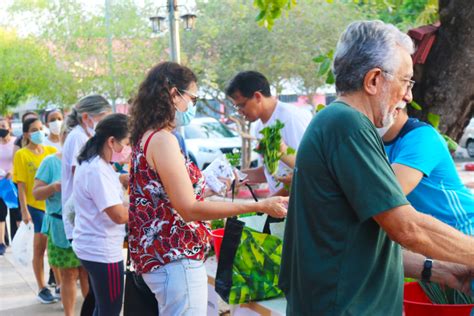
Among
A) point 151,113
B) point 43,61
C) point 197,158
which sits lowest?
point 197,158

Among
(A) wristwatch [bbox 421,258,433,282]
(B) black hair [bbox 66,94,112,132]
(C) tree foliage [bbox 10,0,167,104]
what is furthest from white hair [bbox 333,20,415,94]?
(C) tree foliage [bbox 10,0,167,104]

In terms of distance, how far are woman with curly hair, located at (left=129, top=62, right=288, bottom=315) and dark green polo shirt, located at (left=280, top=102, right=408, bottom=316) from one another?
3.69ft

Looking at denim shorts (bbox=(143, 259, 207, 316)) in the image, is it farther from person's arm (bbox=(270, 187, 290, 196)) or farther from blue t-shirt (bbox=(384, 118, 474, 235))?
person's arm (bbox=(270, 187, 290, 196))

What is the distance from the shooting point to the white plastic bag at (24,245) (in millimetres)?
7117

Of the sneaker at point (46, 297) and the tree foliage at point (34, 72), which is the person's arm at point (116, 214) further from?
the tree foliage at point (34, 72)

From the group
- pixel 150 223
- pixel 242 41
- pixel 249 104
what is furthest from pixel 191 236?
pixel 242 41

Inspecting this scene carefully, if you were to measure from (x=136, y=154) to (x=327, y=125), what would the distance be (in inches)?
59.4

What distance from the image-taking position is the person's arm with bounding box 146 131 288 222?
10.1 feet

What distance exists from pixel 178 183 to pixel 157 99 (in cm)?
46

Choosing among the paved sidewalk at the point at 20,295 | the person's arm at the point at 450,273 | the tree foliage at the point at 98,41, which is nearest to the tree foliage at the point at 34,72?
the tree foliage at the point at 98,41

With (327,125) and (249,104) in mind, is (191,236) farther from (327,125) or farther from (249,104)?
(249,104)

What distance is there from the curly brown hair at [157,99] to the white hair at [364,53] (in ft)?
4.31

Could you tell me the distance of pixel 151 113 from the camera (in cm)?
325

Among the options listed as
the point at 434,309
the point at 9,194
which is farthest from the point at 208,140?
the point at 434,309
